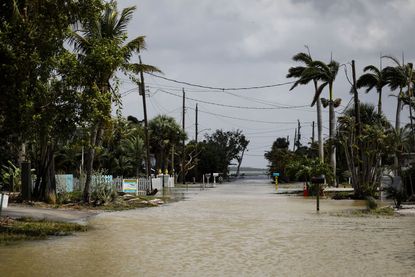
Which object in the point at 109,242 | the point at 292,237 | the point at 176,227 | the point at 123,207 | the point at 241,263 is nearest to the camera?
the point at 241,263

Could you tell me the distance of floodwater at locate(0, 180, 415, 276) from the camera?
1084 cm

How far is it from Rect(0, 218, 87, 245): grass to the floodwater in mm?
595

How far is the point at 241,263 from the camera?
11.7m

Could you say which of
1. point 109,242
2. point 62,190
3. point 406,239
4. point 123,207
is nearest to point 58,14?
point 109,242

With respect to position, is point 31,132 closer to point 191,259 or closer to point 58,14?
point 58,14

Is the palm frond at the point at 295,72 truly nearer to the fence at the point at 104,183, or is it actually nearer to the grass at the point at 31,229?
the fence at the point at 104,183

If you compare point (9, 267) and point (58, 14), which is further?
point (58, 14)

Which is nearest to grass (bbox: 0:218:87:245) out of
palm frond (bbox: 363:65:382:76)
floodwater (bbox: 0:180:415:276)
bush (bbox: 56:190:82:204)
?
floodwater (bbox: 0:180:415:276)

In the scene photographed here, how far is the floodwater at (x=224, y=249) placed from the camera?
1084 centimetres

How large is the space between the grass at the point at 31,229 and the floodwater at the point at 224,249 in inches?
23.4

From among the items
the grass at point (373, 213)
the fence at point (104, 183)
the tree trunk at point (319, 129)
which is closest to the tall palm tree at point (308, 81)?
the tree trunk at point (319, 129)

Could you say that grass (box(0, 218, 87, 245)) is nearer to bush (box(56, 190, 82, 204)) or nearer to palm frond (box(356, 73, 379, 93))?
bush (box(56, 190, 82, 204))

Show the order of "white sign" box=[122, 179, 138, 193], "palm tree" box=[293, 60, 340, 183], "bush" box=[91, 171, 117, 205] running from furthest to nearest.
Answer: "palm tree" box=[293, 60, 340, 183]
"white sign" box=[122, 179, 138, 193]
"bush" box=[91, 171, 117, 205]

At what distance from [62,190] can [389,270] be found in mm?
22580
